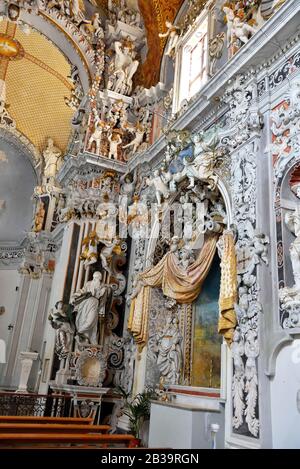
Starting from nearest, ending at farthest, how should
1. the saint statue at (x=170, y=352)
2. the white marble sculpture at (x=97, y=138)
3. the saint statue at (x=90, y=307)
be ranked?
the saint statue at (x=170, y=352)
the saint statue at (x=90, y=307)
the white marble sculpture at (x=97, y=138)

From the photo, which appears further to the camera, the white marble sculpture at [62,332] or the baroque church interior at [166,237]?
the white marble sculpture at [62,332]

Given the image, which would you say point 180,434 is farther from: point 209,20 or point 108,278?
point 209,20

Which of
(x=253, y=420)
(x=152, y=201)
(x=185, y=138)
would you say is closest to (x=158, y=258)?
Result: (x=152, y=201)

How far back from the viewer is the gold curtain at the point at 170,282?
7238 mm

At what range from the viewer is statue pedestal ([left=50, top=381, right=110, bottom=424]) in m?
8.50

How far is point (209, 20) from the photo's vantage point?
8.79m

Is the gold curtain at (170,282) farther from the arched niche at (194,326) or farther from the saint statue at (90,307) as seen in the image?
the saint statue at (90,307)

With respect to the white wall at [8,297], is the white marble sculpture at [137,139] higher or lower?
higher

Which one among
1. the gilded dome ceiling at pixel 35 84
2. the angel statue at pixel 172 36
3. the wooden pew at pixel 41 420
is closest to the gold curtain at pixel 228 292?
the wooden pew at pixel 41 420

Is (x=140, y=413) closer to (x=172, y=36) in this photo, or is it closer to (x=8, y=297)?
(x=172, y=36)

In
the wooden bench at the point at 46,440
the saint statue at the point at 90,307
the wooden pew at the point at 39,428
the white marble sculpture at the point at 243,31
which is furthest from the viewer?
the saint statue at the point at 90,307

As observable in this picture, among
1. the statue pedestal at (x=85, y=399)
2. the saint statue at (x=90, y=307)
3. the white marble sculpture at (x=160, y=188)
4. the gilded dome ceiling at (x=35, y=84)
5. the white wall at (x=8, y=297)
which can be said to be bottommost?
the statue pedestal at (x=85, y=399)

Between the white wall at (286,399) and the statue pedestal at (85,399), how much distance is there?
471cm

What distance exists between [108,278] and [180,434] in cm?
458
